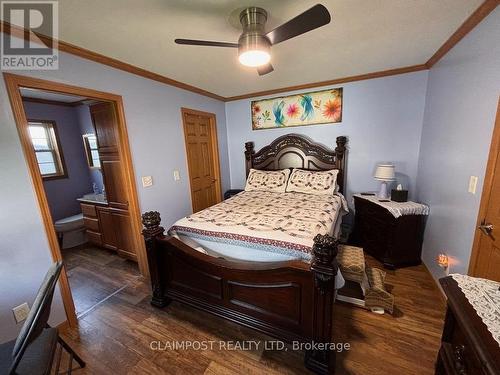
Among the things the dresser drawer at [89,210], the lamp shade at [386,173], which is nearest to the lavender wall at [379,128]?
the lamp shade at [386,173]

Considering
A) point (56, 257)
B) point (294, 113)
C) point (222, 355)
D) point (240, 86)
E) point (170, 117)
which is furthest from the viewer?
point (294, 113)

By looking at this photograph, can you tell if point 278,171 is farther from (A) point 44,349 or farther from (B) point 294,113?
(A) point 44,349

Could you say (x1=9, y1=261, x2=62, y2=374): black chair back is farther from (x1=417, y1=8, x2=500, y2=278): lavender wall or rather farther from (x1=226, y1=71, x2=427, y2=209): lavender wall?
(x1=226, y1=71, x2=427, y2=209): lavender wall

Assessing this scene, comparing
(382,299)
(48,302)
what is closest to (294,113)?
(382,299)

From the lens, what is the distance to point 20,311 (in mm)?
1542

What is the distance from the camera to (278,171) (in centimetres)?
338

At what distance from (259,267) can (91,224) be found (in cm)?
301

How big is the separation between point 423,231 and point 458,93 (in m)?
1.49

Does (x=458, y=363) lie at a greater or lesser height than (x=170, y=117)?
lesser

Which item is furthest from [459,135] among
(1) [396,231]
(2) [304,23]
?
(2) [304,23]

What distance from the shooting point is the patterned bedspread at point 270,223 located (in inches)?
61.9

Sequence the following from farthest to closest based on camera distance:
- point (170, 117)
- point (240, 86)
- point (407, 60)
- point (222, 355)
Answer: point (240, 86) < point (170, 117) < point (407, 60) < point (222, 355)

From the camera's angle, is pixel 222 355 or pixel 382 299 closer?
pixel 222 355

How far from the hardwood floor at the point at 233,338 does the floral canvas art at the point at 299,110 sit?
7.75 ft
